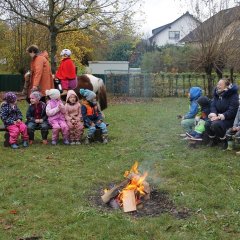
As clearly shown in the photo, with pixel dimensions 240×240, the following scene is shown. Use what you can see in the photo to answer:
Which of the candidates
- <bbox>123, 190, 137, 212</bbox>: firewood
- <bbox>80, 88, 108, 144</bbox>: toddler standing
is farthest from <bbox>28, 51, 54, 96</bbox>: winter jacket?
<bbox>123, 190, 137, 212</bbox>: firewood

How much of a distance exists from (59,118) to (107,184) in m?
3.21

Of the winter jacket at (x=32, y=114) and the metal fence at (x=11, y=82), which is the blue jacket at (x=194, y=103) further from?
the metal fence at (x=11, y=82)

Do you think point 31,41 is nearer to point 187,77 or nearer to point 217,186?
point 187,77

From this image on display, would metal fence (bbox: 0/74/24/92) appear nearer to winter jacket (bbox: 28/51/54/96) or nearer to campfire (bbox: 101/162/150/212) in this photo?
winter jacket (bbox: 28/51/54/96)

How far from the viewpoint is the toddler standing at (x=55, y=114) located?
8875mm

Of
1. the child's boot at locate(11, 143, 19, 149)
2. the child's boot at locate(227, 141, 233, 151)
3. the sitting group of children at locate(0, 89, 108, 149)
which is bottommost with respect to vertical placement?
the child's boot at locate(11, 143, 19, 149)

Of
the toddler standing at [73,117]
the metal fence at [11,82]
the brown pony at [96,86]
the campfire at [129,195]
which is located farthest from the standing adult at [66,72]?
the metal fence at [11,82]

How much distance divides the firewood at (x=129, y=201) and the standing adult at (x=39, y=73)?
5124 millimetres

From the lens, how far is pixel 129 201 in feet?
16.4

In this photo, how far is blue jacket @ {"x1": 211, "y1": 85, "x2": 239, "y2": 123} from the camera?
820cm

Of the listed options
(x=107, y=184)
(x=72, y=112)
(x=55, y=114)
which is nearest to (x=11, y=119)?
(x=55, y=114)

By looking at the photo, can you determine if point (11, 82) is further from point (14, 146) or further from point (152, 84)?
point (14, 146)

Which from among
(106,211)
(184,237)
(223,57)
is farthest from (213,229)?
(223,57)

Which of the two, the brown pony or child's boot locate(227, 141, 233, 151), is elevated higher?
the brown pony
